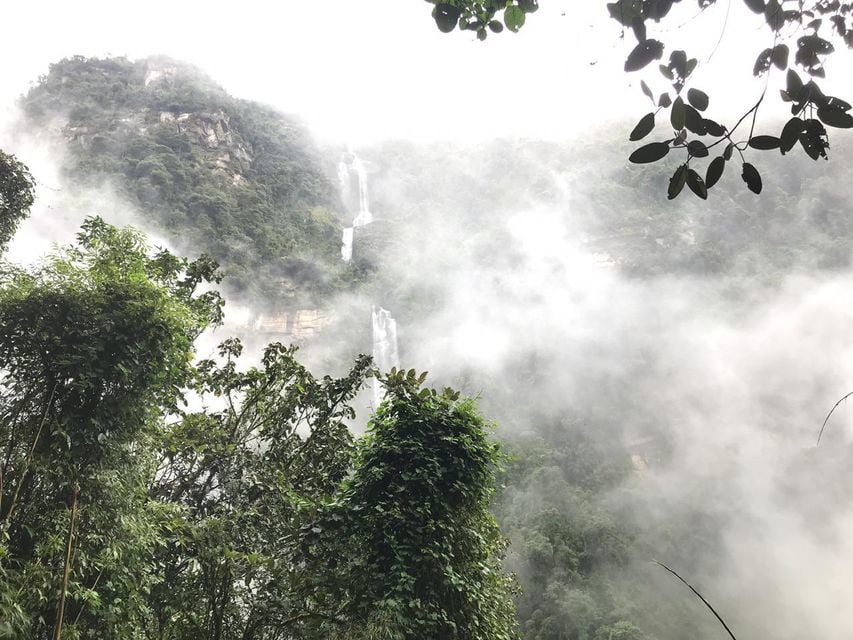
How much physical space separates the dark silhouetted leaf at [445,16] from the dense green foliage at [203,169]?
1324 inches

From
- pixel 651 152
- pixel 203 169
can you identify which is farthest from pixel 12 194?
pixel 203 169

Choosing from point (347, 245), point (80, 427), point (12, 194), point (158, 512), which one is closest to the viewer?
point (80, 427)

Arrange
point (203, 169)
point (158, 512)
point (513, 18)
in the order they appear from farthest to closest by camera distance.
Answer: point (203, 169)
point (158, 512)
point (513, 18)

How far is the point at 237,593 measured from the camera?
3982mm

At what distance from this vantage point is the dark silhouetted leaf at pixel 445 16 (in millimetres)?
1583

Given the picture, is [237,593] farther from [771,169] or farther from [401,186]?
[771,169]

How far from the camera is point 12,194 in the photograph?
4.84 meters

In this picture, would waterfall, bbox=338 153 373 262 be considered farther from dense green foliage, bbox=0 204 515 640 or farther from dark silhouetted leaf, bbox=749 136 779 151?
dark silhouetted leaf, bbox=749 136 779 151

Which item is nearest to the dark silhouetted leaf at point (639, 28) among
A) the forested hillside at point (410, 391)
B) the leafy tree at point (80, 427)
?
the forested hillside at point (410, 391)

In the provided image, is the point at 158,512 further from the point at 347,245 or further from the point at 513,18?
the point at 347,245

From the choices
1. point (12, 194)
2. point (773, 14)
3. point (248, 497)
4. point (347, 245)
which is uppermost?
point (347, 245)

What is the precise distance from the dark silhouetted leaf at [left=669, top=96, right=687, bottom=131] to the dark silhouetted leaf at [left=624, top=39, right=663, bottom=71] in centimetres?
14

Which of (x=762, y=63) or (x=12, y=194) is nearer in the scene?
(x=762, y=63)

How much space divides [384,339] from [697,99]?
33350 mm
